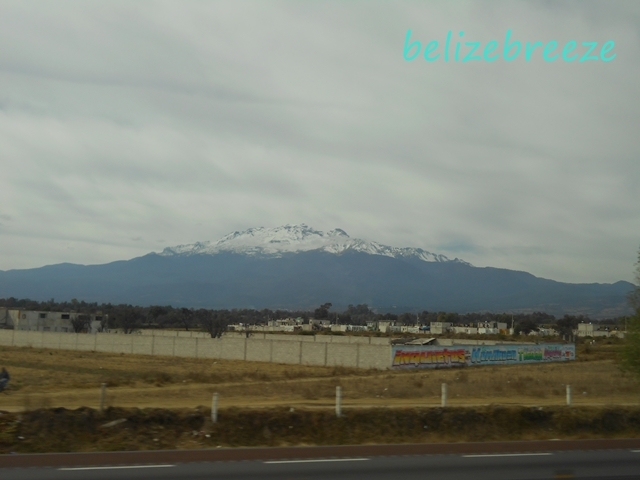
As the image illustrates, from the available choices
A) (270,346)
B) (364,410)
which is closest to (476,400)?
(364,410)

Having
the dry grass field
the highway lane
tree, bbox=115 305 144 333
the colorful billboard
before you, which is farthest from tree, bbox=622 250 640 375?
tree, bbox=115 305 144 333

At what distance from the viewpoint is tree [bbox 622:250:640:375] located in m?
27.2

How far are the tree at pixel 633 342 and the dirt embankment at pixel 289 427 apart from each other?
4487mm

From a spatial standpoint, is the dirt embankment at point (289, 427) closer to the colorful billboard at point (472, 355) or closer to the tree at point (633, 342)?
the tree at point (633, 342)

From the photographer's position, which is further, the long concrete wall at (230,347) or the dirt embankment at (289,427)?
the long concrete wall at (230,347)

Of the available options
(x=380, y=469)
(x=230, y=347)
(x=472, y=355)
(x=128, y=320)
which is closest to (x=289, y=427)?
(x=380, y=469)

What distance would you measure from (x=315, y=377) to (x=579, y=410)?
29.4 m

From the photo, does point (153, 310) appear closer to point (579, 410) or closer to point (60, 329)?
point (60, 329)

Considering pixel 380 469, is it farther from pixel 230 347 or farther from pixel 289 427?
pixel 230 347

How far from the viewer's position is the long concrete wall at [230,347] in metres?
63.1

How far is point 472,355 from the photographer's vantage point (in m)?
65.6

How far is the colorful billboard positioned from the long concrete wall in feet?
6.86

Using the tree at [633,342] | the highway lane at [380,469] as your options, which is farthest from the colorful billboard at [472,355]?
the highway lane at [380,469]

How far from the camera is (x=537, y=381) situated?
142 ft
